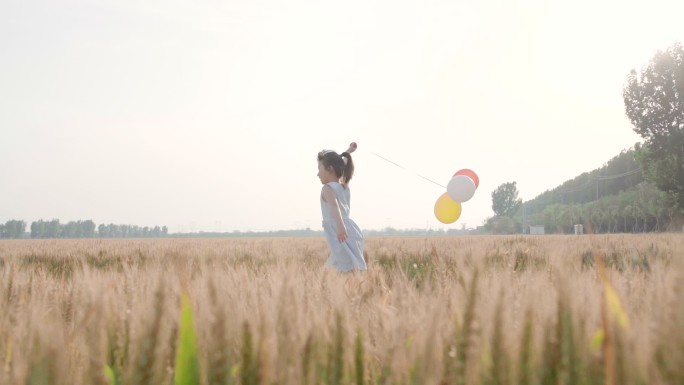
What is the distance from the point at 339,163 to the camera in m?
6.59

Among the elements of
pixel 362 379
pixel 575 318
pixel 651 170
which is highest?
pixel 651 170

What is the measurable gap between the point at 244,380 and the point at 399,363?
26 cm

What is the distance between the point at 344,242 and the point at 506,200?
4611 inches

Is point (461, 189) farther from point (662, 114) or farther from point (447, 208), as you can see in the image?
point (662, 114)

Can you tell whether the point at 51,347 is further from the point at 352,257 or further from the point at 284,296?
the point at 352,257

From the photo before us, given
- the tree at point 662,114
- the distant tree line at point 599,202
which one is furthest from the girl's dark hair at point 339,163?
the distant tree line at point 599,202

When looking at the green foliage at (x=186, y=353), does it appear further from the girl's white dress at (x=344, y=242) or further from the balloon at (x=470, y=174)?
the balloon at (x=470, y=174)

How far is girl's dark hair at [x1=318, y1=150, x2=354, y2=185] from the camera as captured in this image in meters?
6.55

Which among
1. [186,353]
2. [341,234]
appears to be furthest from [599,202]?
[186,353]

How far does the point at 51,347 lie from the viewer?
34.1 inches

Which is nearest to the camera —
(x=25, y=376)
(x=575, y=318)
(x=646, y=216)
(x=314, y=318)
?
(x=25, y=376)

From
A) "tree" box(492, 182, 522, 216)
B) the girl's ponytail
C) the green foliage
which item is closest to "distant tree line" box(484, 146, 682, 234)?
"tree" box(492, 182, 522, 216)

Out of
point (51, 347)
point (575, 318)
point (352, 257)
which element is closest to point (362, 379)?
point (575, 318)

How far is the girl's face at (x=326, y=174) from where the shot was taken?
21.5 feet
